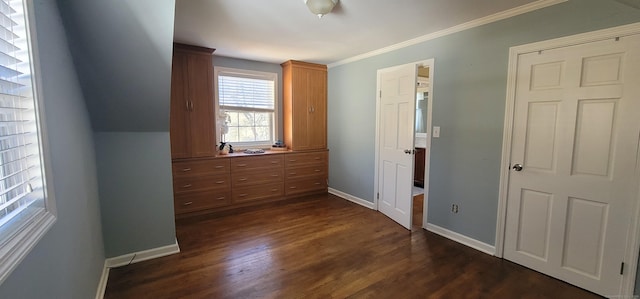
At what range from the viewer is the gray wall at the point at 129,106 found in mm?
1659

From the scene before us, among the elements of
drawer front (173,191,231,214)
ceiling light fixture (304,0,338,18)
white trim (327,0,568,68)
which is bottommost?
drawer front (173,191,231,214)

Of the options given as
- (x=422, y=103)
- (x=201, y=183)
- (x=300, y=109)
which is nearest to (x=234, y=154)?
(x=201, y=183)

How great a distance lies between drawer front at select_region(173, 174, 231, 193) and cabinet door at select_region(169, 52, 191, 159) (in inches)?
12.0

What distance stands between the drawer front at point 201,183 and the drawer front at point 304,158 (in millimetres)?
961

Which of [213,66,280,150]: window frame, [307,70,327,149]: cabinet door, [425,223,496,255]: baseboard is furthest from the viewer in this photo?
[307,70,327,149]: cabinet door

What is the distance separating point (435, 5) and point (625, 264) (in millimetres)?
2341

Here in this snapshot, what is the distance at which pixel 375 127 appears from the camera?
3.79 metres

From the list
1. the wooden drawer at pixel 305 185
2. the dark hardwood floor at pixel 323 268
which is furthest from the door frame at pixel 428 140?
the wooden drawer at pixel 305 185

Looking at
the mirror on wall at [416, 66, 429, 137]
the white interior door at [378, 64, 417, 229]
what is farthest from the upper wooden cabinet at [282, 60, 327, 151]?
the mirror on wall at [416, 66, 429, 137]

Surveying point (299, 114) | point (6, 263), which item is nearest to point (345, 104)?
point (299, 114)

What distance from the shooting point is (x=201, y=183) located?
11.8 feet

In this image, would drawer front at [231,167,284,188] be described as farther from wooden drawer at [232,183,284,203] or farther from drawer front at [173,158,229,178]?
drawer front at [173,158,229,178]

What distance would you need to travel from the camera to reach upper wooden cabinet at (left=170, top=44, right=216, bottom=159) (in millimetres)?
3400

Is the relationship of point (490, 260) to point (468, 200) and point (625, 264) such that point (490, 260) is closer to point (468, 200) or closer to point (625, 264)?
point (468, 200)
